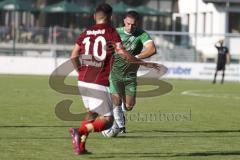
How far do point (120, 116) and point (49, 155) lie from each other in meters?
3.15

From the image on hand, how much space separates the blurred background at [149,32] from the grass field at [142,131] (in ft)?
51.8

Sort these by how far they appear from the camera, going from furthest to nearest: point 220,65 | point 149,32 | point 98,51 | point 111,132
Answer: point 149,32
point 220,65
point 111,132
point 98,51

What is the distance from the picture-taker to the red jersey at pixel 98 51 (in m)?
10.2

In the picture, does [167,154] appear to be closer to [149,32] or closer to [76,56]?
[76,56]

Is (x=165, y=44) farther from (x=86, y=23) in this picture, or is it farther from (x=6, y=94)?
(x=6, y=94)

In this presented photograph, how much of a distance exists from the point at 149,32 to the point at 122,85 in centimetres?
3004

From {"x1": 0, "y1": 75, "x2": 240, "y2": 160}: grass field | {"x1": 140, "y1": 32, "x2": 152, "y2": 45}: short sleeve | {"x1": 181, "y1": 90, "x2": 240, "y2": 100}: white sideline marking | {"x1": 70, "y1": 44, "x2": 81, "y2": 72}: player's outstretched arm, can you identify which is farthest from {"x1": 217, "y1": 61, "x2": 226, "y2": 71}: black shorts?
{"x1": 70, "y1": 44, "x2": 81, "y2": 72}: player's outstretched arm

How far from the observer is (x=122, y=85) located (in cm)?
1380

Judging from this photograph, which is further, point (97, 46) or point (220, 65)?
point (220, 65)

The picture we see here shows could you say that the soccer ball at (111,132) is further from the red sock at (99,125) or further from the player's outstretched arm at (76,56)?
the player's outstretched arm at (76,56)

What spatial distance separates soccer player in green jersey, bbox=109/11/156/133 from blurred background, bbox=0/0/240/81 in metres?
25.1

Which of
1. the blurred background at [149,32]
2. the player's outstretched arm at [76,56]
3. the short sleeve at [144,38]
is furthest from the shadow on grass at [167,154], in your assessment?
the blurred background at [149,32]

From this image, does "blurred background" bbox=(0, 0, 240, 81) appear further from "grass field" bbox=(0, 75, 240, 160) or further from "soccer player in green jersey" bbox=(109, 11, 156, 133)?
"soccer player in green jersey" bbox=(109, 11, 156, 133)

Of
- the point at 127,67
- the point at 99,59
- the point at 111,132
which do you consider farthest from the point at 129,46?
the point at 99,59
